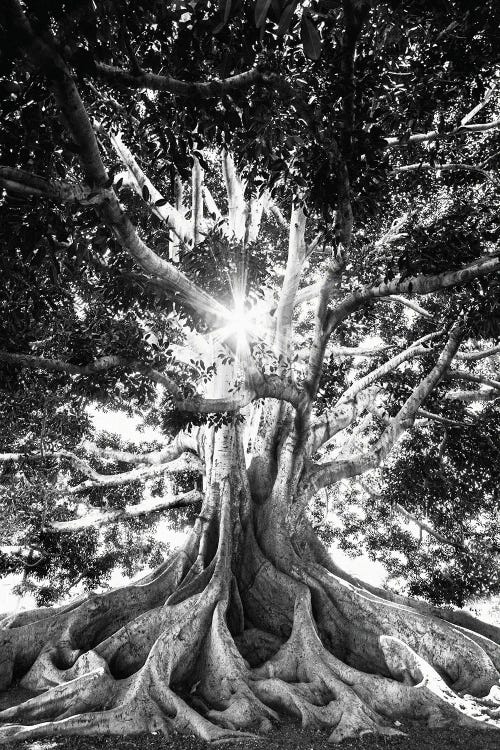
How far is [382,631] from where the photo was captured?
5.43m

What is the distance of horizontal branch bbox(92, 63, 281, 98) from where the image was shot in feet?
8.45

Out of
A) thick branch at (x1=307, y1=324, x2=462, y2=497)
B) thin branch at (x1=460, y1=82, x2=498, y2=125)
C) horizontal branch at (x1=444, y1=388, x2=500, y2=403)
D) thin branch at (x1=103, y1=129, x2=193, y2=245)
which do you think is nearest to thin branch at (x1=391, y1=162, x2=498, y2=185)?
thin branch at (x1=460, y1=82, x2=498, y2=125)

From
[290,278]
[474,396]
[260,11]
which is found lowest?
[260,11]

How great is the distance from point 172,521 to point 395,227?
31.3 feet

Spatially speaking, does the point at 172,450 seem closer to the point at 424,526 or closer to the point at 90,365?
the point at 90,365

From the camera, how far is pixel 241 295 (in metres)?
5.34

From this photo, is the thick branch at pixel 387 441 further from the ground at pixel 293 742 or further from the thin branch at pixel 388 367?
the ground at pixel 293 742

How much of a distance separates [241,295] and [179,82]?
2759 millimetres

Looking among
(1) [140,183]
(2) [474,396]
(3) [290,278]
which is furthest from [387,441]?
(1) [140,183]

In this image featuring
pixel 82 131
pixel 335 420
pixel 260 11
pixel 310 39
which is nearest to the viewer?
pixel 260 11

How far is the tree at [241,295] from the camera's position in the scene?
2842 millimetres

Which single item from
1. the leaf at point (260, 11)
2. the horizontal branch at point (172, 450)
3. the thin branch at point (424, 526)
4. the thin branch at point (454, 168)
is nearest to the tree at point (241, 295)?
the leaf at point (260, 11)

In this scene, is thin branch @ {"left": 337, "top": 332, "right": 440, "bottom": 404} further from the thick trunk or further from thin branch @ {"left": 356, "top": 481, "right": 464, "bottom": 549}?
thin branch @ {"left": 356, "top": 481, "right": 464, "bottom": 549}

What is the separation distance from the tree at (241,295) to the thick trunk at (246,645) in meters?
0.03
